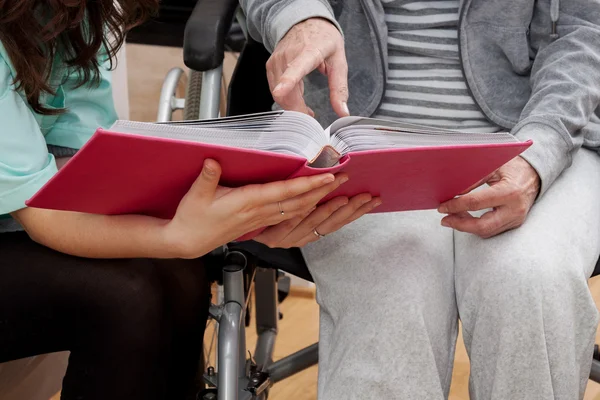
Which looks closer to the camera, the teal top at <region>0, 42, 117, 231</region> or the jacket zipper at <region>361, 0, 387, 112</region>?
the teal top at <region>0, 42, 117, 231</region>

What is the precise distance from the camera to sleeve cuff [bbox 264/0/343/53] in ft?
3.15

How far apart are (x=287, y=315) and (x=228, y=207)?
122cm


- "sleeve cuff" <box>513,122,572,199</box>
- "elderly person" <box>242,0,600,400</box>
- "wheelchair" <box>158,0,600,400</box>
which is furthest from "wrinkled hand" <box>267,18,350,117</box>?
"sleeve cuff" <box>513,122,572,199</box>

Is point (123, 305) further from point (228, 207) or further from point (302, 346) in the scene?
point (302, 346)

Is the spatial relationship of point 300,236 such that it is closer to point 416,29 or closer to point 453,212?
point 453,212

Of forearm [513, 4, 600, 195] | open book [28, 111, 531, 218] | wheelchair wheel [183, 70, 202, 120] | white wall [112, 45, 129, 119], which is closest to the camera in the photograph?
open book [28, 111, 531, 218]

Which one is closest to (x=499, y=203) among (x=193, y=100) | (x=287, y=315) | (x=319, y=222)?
(x=319, y=222)

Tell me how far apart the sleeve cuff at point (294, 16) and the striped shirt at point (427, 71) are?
11cm

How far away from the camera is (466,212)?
0.88 meters

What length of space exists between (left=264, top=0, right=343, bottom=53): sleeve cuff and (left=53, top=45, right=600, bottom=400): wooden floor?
783mm

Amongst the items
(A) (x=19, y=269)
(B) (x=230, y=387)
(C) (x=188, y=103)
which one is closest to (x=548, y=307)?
(B) (x=230, y=387)

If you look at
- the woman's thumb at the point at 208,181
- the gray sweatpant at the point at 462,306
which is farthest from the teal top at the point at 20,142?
the gray sweatpant at the point at 462,306

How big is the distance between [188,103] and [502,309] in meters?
0.69

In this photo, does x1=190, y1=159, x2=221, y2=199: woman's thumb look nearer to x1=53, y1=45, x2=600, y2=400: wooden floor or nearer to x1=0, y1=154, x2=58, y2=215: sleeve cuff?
x1=0, y1=154, x2=58, y2=215: sleeve cuff
